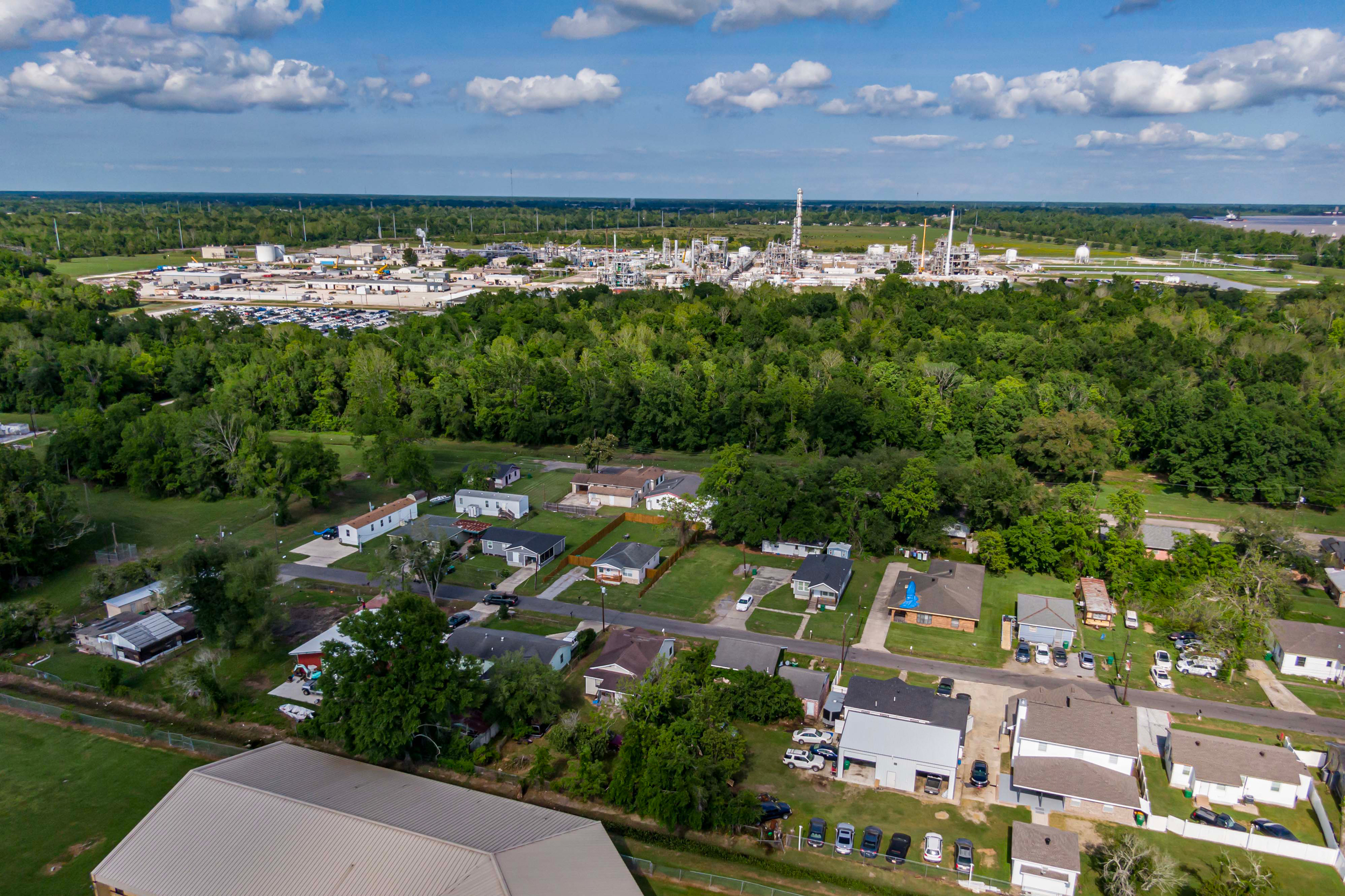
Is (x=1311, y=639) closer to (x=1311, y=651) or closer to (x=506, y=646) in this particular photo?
(x=1311, y=651)

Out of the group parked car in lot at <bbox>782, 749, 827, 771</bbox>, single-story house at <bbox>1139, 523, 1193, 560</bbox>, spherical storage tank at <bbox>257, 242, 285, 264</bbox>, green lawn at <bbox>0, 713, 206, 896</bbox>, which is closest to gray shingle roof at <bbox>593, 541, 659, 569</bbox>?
parked car in lot at <bbox>782, 749, 827, 771</bbox>

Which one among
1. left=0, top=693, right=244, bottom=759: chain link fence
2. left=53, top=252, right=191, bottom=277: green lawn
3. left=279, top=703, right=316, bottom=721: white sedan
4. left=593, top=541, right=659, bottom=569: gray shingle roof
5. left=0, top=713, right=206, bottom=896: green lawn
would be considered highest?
left=53, top=252, right=191, bottom=277: green lawn

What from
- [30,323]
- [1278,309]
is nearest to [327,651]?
[30,323]

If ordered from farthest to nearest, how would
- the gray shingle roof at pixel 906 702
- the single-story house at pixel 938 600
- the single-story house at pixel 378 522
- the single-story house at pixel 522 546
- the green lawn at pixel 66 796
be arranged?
the single-story house at pixel 378 522 → the single-story house at pixel 522 546 → the single-story house at pixel 938 600 → the gray shingle roof at pixel 906 702 → the green lawn at pixel 66 796

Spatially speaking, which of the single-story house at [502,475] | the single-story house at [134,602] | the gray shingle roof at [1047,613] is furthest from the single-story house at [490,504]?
the gray shingle roof at [1047,613]

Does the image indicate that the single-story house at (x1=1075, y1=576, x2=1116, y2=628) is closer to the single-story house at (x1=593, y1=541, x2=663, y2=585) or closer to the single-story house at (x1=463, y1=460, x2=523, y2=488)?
the single-story house at (x1=593, y1=541, x2=663, y2=585)

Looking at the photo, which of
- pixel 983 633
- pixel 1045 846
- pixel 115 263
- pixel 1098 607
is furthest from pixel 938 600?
pixel 115 263

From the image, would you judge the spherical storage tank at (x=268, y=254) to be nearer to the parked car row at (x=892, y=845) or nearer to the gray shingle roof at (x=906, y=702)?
the gray shingle roof at (x=906, y=702)
